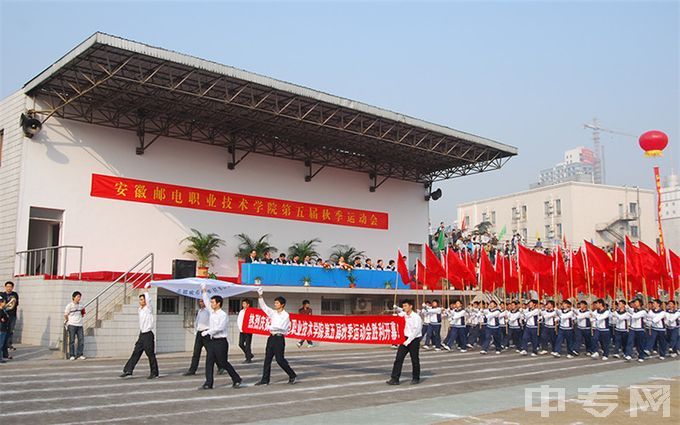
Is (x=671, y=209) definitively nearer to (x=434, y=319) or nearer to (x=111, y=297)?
(x=434, y=319)

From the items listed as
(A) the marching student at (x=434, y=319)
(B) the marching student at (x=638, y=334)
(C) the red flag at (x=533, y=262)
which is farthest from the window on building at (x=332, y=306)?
(B) the marching student at (x=638, y=334)

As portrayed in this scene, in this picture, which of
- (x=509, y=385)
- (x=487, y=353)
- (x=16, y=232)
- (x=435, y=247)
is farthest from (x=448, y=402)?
(x=435, y=247)

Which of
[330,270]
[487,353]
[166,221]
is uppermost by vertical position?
[166,221]

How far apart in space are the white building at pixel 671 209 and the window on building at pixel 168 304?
202 feet

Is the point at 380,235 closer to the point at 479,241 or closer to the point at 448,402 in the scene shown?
the point at 479,241

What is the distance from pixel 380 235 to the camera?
3080 cm

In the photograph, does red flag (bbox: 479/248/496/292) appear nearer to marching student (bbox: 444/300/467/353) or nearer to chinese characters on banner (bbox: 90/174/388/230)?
marching student (bbox: 444/300/467/353)

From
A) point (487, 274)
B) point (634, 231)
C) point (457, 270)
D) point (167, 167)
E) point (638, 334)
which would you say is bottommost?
point (638, 334)

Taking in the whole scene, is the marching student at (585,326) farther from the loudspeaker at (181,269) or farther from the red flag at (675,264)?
the loudspeaker at (181,269)

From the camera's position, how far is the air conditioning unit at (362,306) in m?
26.5

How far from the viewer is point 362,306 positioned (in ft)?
87.3

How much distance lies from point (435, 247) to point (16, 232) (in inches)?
835

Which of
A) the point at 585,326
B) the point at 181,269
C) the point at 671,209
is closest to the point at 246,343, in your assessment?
the point at 181,269

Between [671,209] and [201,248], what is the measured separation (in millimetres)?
75511
